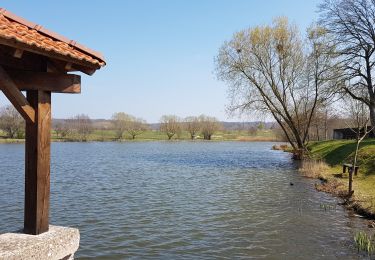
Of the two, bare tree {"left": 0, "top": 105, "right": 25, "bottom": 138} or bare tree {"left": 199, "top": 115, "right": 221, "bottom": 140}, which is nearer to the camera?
bare tree {"left": 0, "top": 105, "right": 25, "bottom": 138}

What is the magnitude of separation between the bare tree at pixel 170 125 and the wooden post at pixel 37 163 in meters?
116

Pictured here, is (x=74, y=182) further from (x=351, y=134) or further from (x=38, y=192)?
(x=351, y=134)

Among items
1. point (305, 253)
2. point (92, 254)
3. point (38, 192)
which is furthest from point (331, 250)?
point (38, 192)

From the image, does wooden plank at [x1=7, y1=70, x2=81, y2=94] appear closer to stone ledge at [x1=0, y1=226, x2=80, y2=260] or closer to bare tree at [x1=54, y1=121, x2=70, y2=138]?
stone ledge at [x1=0, y1=226, x2=80, y2=260]

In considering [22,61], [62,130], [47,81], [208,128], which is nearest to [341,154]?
[47,81]

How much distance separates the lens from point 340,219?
1461 centimetres

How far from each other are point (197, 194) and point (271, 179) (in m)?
8.08

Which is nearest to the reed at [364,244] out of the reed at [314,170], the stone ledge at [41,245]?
the stone ledge at [41,245]

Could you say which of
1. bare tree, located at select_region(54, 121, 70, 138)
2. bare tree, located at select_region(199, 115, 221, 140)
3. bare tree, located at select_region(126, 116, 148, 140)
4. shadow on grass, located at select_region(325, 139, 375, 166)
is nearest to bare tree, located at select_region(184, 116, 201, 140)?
bare tree, located at select_region(199, 115, 221, 140)

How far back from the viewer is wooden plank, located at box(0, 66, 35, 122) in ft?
18.3

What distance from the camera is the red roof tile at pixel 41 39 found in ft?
17.0

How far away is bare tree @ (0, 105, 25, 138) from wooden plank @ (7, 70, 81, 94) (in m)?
88.3

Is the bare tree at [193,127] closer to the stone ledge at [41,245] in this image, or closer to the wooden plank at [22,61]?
the stone ledge at [41,245]

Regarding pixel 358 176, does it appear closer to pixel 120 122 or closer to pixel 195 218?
pixel 195 218
